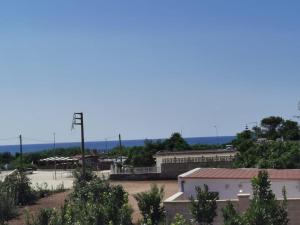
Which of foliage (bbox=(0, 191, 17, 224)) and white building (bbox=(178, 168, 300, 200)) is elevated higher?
white building (bbox=(178, 168, 300, 200))

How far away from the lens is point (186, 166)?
48094mm

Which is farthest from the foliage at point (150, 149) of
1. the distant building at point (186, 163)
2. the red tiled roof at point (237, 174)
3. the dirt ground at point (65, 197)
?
the red tiled roof at point (237, 174)

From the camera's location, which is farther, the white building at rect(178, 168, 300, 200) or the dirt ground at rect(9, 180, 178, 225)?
the dirt ground at rect(9, 180, 178, 225)

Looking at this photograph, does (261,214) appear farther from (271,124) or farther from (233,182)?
(271,124)

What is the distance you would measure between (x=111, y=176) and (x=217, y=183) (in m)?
26.3

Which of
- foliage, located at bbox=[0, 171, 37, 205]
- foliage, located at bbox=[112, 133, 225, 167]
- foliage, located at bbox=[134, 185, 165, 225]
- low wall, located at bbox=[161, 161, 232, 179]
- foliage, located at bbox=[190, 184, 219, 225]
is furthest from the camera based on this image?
foliage, located at bbox=[112, 133, 225, 167]

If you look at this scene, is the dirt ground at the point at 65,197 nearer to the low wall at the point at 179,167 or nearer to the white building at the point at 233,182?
the low wall at the point at 179,167

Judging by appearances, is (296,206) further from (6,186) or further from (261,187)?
(6,186)

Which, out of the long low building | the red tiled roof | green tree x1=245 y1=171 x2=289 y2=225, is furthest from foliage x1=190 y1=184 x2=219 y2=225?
the red tiled roof

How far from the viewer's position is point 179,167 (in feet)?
157

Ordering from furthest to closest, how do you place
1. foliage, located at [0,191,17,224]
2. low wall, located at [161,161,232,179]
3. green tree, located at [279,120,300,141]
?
green tree, located at [279,120,300,141] → low wall, located at [161,161,232,179] → foliage, located at [0,191,17,224]

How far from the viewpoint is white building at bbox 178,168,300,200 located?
2256cm

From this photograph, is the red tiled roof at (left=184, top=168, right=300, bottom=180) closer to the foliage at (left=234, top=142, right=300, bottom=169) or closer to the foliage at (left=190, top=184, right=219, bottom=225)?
the foliage at (left=190, top=184, right=219, bottom=225)

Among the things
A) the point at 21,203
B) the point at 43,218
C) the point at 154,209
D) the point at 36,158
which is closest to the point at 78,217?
the point at 43,218
